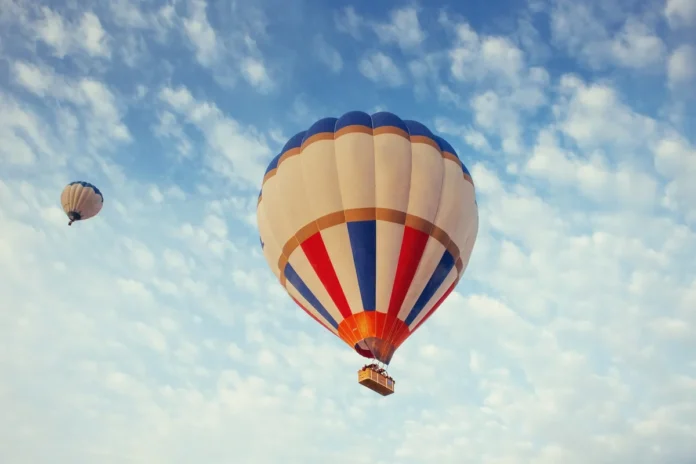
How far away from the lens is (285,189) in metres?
15.9

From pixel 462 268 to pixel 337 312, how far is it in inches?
148

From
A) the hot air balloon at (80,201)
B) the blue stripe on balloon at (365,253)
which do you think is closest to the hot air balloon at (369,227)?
the blue stripe on balloon at (365,253)

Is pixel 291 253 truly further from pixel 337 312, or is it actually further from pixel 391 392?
pixel 391 392

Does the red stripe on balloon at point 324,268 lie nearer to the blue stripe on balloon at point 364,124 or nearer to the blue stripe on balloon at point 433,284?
the blue stripe on balloon at point 433,284

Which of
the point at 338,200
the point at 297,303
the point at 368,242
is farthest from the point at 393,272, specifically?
the point at 297,303

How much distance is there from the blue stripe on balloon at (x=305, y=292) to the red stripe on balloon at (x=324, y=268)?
1.68 ft

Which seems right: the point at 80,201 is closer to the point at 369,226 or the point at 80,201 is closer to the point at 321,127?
the point at 321,127

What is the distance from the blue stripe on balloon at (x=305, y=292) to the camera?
15458 millimetres

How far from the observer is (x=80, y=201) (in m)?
26.0

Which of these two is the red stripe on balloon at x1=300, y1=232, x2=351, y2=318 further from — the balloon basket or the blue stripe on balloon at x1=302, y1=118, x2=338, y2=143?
the blue stripe on balloon at x1=302, y1=118, x2=338, y2=143

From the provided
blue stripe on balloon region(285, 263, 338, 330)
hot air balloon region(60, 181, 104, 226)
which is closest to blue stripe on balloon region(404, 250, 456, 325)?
blue stripe on balloon region(285, 263, 338, 330)

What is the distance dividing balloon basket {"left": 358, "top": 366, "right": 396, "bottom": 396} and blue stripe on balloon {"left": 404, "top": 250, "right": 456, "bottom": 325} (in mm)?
1645

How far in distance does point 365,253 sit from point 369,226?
2.13 feet

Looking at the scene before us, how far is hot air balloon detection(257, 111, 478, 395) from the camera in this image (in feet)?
48.7
